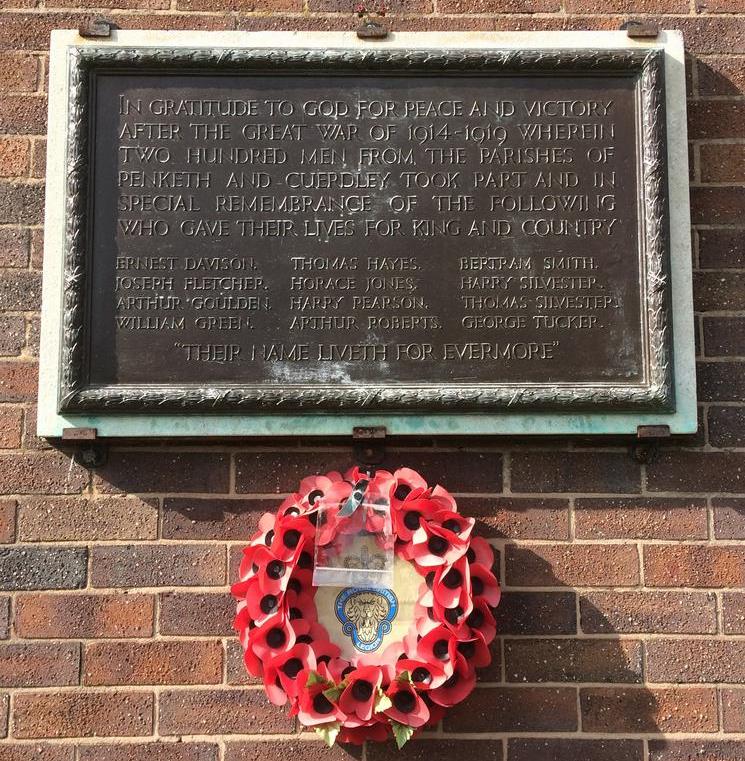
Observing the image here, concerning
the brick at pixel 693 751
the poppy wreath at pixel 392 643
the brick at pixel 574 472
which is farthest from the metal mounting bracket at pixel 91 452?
the brick at pixel 693 751

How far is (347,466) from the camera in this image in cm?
300

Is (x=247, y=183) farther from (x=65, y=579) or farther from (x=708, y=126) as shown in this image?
(x=708, y=126)

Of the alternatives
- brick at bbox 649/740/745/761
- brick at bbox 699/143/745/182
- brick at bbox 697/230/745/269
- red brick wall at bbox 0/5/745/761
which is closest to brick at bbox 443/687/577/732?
red brick wall at bbox 0/5/745/761

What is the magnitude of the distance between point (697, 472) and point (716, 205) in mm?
964

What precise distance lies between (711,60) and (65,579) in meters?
2.95

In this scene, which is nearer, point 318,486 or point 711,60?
point 318,486

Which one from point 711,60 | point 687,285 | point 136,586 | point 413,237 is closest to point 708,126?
point 711,60

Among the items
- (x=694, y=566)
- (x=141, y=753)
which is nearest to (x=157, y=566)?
(x=141, y=753)

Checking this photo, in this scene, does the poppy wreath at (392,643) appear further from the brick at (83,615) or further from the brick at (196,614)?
the brick at (83,615)

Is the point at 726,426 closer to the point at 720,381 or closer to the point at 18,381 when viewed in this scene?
the point at 720,381

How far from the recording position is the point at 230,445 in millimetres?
3008

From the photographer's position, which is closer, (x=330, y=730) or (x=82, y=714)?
(x=330, y=730)

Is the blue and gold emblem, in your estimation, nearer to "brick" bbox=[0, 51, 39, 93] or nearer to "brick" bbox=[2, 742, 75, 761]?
"brick" bbox=[2, 742, 75, 761]

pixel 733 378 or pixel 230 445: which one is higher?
pixel 733 378
